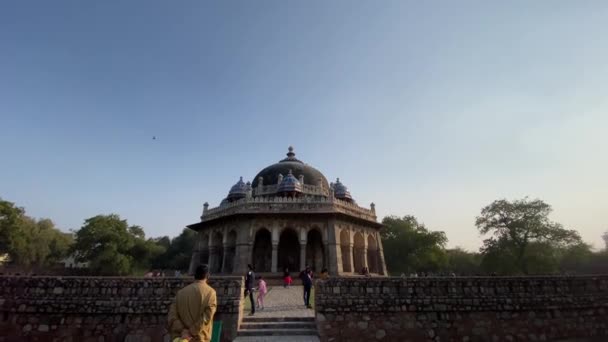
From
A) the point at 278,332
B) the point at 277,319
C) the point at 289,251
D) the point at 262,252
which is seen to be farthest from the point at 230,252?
the point at 278,332

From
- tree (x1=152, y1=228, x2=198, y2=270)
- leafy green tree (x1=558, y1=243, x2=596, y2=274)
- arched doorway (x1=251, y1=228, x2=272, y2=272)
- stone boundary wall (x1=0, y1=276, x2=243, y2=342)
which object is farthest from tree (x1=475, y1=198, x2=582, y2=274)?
tree (x1=152, y1=228, x2=198, y2=270)

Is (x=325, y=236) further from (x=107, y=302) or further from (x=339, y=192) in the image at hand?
(x=107, y=302)

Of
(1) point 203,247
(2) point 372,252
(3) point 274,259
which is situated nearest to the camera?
(3) point 274,259

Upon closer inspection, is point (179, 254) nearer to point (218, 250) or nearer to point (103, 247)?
point (103, 247)

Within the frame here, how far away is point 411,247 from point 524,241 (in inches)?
532

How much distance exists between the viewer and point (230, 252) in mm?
22500

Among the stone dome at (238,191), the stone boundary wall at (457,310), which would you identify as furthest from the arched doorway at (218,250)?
the stone boundary wall at (457,310)

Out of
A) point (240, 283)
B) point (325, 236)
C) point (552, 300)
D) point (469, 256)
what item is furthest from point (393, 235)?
point (240, 283)

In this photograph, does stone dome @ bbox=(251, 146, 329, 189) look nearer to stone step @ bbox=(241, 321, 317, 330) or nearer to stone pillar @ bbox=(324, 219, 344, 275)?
stone pillar @ bbox=(324, 219, 344, 275)

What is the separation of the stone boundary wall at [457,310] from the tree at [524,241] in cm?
2336

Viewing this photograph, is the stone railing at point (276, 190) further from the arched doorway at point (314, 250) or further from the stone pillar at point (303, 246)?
the stone pillar at point (303, 246)

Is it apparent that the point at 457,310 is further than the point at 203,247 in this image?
No

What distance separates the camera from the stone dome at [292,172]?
28425 millimetres

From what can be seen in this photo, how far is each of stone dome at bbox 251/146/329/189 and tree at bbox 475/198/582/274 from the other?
18.3 m
